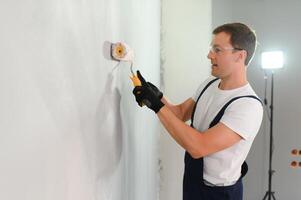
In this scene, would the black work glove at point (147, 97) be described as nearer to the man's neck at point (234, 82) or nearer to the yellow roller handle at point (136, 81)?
the yellow roller handle at point (136, 81)

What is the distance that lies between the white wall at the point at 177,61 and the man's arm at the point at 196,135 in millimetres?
648

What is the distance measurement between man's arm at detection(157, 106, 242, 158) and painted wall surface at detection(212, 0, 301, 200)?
1.96 m

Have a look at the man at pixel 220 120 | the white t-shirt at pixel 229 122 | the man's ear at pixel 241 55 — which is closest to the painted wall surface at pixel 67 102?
the man at pixel 220 120

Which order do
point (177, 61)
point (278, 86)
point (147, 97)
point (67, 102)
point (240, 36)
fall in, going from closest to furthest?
point (67, 102) < point (147, 97) < point (240, 36) < point (177, 61) < point (278, 86)

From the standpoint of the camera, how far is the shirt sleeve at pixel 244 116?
1.17 metres

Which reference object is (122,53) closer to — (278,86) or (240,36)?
(240,36)

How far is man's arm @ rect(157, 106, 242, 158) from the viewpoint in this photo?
1131 millimetres

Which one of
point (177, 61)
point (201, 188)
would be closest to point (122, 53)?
point (201, 188)

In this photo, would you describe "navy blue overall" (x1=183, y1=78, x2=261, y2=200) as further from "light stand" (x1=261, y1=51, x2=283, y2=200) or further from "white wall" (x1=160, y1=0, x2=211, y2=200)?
"light stand" (x1=261, y1=51, x2=283, y2=200)

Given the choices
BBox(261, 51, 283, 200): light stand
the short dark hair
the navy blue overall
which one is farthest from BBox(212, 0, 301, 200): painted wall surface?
the navy blue overall

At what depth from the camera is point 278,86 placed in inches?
120

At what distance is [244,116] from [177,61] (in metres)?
0.80

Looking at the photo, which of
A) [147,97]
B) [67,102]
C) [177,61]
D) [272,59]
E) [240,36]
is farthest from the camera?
[272,59]

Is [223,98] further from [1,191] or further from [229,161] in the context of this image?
[1,191]
